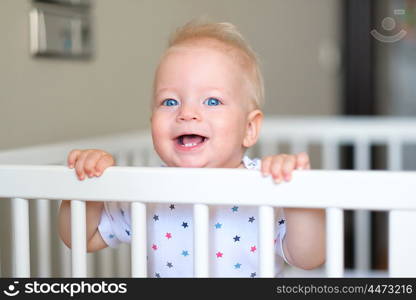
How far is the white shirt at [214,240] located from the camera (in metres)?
1.11

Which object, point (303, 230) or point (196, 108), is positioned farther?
point (196, 108)

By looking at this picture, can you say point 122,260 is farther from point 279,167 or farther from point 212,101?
point 279,167

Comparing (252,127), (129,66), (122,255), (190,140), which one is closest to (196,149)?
(190,140)

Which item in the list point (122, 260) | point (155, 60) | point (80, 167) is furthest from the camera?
point (155, 60)

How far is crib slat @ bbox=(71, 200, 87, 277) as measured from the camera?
96 cm

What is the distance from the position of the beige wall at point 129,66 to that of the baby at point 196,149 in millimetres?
480

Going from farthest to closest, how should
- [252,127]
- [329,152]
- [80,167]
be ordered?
[329,152]
[252,127]
[80,167]

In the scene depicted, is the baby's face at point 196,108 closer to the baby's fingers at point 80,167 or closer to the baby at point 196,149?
the baby at point 196,149

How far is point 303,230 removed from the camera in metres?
0.99

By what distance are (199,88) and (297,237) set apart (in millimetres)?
286

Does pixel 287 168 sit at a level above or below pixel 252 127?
below

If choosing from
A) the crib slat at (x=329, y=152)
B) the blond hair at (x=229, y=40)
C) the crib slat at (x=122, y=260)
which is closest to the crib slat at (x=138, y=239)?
the blond hair at (x=229, y=40)

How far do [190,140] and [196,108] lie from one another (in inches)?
2.0

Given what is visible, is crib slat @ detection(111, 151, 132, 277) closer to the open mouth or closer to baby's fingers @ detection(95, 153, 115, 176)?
the open mouth
